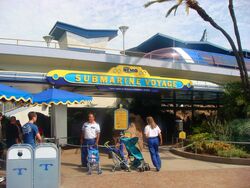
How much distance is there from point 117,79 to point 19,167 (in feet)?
25.6

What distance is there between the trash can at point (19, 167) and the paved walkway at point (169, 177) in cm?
124

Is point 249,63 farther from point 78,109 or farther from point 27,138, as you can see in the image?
point 27,138

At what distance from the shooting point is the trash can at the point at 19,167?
6.91m

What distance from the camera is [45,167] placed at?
711cm

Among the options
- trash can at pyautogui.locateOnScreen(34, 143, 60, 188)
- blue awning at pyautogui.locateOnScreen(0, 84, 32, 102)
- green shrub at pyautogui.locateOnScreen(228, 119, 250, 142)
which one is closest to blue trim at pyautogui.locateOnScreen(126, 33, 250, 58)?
green shrub at pyautogui.locateOnScreen(228, 119, 250, 142)

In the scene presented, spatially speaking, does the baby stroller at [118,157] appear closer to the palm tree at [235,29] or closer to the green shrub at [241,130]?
the green shrub at [241,130]

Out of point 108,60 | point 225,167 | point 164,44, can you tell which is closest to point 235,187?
point 225,167

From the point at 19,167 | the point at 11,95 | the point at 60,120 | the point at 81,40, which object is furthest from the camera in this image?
the point at 81,40

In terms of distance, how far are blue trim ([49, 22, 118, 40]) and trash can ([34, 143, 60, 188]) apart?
25.9 meters

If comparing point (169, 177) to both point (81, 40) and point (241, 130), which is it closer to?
point (241, 130)

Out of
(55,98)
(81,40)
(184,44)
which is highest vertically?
(81,40)

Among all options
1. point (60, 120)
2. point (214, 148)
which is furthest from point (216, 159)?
point (60, 120)

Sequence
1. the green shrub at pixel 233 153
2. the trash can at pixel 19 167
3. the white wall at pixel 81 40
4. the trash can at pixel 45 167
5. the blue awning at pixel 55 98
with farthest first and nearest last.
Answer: the white wall at pixel 81 40
the green shrub at pixel 233 153
the blue awning at pixel 55 98
the trash can at pixel 45 167
the trash can at pixel 19 167

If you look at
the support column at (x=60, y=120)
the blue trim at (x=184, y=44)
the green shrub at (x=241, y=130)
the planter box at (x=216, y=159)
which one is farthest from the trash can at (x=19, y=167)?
the blue trim at (x=184, y=44)
